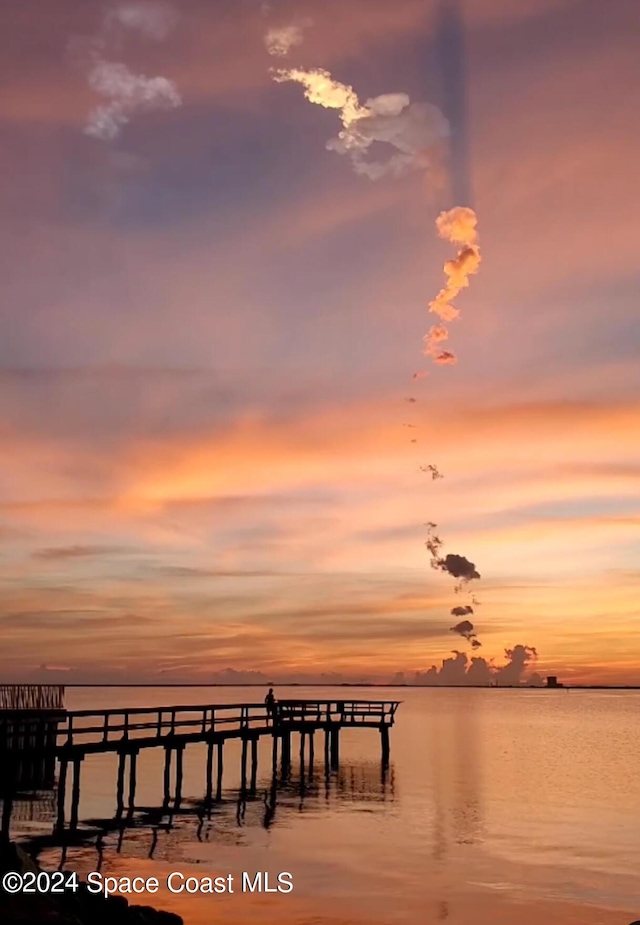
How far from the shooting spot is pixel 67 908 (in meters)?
20.7

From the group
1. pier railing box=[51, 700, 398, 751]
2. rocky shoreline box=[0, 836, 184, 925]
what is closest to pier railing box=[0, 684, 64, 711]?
pier railing box=[51, 700, 398, 751]

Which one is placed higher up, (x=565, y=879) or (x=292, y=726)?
(x=292, y=726)

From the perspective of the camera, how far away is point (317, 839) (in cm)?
3691

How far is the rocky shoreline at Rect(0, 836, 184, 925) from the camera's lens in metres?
18.3

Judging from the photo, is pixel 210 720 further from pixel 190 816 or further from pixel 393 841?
pixel 393 841

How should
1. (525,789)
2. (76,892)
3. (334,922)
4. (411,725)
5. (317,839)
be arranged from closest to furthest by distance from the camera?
(76,892) < (334,922) < (317,839) < (525,789) < (411,725)

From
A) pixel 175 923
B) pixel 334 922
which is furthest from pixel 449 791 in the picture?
pixel 175 923

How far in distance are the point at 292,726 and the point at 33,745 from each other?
21.4 m

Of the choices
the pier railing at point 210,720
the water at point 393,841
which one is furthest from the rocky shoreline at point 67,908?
the pier railing at point 210,720

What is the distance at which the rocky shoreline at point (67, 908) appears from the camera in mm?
18281

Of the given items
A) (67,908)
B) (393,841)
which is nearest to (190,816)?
(393,841)

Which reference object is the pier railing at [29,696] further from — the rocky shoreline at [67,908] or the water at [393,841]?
the rocky shoreline at [67,908]

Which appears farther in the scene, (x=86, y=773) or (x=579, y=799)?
(x=86, y=773)

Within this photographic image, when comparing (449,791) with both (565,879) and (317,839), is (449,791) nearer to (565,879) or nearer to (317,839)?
(317,839)
